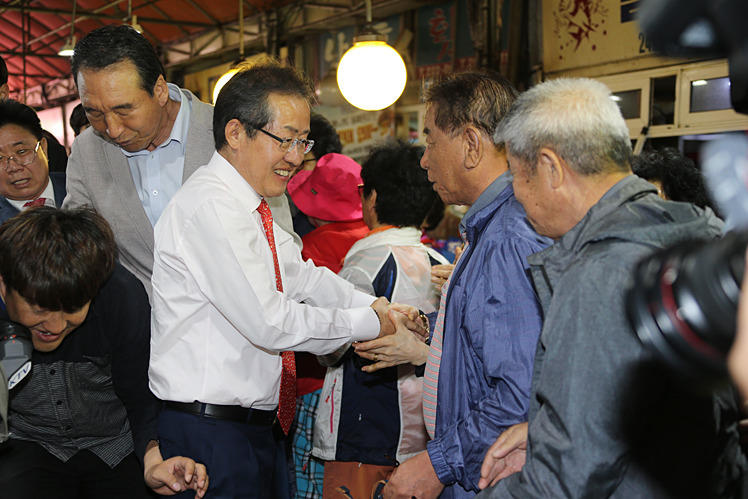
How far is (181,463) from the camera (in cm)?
178

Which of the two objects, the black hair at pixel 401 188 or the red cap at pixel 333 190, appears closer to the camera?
the black hair at pixel 401 188

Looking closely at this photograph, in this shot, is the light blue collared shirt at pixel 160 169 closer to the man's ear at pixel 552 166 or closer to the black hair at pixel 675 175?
the man's ear at pixel 552 166

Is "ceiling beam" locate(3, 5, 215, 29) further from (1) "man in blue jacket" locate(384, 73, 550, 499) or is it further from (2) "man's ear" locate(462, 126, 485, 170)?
(2) "man's ear" locate(462, 126, 485, 170)

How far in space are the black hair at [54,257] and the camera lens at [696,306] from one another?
171 cm

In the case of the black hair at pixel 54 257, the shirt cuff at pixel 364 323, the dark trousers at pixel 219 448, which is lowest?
the dark trousers at pixel 219 448

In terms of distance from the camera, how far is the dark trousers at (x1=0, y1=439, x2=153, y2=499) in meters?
1.94

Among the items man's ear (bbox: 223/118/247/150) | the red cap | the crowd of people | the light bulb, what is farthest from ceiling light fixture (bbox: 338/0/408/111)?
man's ear (bbox: 223/118/247/150)

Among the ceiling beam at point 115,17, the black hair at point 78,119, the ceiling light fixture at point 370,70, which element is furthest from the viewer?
the ceiling beam at point 115,17

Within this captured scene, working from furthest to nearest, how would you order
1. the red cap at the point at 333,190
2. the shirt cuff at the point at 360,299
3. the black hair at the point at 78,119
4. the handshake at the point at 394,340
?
1. the black hair at the point at 78,119
2. the red cap at the point at 333,190
3. the shirt cuff at the point at 360,299
4. the handshake at the point at 394,340

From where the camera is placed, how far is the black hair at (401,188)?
269 cm

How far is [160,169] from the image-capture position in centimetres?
248

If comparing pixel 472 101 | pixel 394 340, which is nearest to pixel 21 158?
pixel 394 340

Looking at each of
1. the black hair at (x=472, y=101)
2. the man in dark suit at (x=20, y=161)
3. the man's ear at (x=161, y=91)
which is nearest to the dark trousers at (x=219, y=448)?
the black hair at (x=472, y=101)

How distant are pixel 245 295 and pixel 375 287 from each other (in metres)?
0.91
